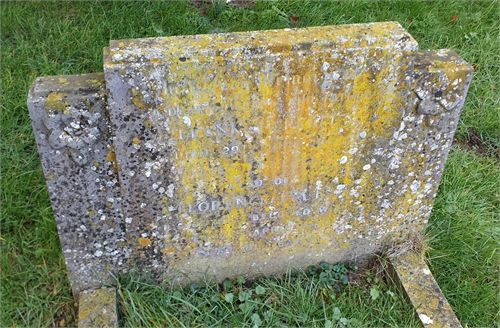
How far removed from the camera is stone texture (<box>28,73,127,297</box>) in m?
2.14

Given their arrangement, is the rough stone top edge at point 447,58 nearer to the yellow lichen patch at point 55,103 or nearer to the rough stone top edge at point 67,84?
the rough stone top edge at point 67,84

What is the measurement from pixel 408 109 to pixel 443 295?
41.4 inches

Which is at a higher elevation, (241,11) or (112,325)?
(241,11)

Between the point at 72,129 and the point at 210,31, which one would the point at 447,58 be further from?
the point at 210,31

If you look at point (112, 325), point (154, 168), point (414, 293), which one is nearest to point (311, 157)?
point (154, 168)

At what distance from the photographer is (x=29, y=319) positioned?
2.70 m

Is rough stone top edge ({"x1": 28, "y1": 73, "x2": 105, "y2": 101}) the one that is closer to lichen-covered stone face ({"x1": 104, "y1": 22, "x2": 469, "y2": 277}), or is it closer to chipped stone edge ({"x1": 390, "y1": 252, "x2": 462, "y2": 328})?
lichen-covered stone face ({"x1": 104, "y1": 22, "x2": 469, "y2": 277})

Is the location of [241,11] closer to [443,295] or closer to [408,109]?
A: [408,109]

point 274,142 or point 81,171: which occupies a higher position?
point 274,142

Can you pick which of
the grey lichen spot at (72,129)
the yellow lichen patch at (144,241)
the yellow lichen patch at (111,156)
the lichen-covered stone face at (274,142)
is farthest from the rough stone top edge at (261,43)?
the yellow lichen patch at (144,241)

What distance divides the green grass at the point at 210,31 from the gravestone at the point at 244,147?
27cm

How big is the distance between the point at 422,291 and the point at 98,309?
1.70 m

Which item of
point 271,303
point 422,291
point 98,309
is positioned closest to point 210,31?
point 271,303

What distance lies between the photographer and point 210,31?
4.02 meters
